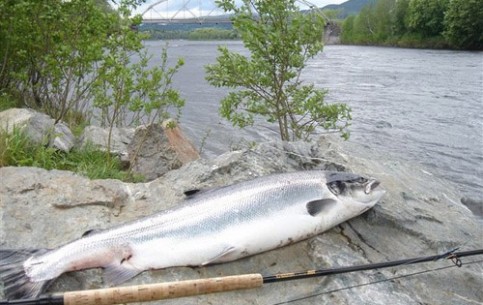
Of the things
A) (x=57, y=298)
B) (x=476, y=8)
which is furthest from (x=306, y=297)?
(x=476, y=8)

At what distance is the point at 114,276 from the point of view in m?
4.04

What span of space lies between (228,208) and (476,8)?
202 ft

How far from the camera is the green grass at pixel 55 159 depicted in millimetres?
6746

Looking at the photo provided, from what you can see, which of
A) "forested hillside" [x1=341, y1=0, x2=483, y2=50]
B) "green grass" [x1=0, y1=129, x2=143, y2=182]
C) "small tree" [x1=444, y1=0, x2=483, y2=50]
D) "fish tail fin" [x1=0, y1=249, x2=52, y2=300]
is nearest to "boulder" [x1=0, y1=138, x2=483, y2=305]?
"fish tail fin" [x1=0, y1=249, x2=52, y2=300]

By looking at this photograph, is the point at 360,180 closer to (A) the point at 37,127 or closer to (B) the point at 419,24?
(A) the point at 37,127

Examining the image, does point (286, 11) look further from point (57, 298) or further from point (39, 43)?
point (57, 298)

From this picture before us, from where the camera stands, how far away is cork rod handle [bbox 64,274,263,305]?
3.42 m

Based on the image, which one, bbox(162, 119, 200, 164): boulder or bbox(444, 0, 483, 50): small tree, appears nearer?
bbox(162, 119, 200, 164): boulder

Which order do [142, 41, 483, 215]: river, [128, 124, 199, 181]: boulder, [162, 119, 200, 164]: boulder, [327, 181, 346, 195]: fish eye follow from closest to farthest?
1. [327, 181, 346, 195]: fish eye
2. [128, 124, 199, 181]: boulder
3. [162, 119, 200, 164]: boulder
4. [142, 41, 483, 215]: river

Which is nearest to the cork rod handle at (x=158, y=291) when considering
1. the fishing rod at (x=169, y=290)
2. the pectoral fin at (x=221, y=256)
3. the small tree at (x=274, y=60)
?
the fishing rod at (x=169, y=290)

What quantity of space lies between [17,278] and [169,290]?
1087 mm

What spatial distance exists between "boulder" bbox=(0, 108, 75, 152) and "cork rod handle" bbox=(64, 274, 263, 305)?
15.0 feet

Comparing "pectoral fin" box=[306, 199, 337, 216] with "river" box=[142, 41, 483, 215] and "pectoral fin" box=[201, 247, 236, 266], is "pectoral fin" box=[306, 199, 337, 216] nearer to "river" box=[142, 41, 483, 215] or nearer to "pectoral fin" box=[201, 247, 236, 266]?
"pectoral fin" box=[201, 247, 236, 266]

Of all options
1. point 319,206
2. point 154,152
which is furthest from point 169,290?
point 154,152
